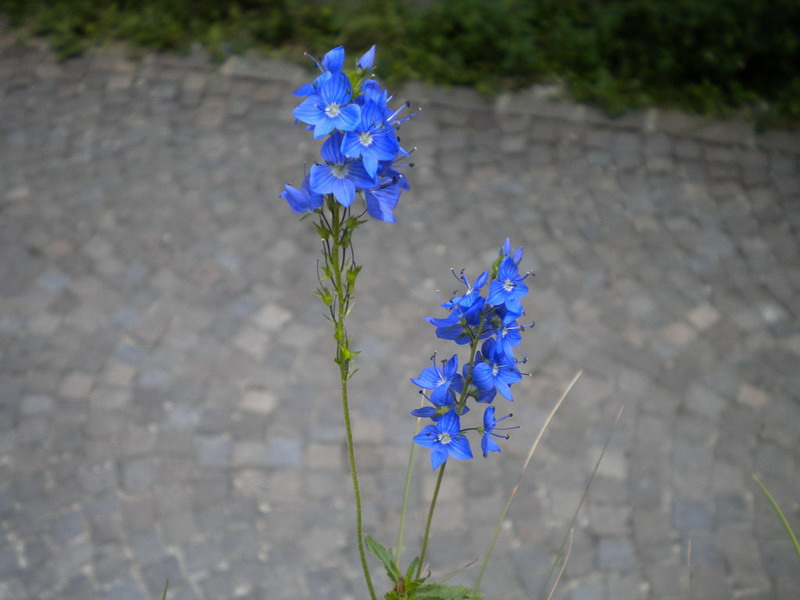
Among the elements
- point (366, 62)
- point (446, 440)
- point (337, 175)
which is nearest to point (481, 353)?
point (446, 440)

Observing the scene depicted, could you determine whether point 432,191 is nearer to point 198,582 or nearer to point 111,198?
point 111,198

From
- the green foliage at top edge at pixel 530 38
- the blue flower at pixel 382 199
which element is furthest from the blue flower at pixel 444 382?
the green foliage at top edge at pixel 530 38

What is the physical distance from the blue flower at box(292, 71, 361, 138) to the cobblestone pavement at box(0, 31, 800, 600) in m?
2.13

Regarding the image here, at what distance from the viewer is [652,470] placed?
11.4ft

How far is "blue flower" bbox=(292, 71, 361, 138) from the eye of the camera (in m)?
1.37

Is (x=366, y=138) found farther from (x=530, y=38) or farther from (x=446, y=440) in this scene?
(x=530, y=38)

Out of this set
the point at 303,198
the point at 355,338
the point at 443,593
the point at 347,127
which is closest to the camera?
the point at 347,127

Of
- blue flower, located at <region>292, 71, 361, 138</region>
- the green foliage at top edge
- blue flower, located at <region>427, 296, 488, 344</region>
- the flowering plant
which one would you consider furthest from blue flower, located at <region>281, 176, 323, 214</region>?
the green foliage at top edge

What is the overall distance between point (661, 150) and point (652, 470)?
2055 millimetres

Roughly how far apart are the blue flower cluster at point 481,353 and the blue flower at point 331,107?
1.17ft

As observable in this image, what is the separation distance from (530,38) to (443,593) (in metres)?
4.19

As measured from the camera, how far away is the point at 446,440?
5.12 ft

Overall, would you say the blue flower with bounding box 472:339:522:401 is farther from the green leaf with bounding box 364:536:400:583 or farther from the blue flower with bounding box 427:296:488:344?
the green leaf with bounding box 364:536:400:583

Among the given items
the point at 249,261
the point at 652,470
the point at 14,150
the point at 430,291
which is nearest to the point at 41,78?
the point at 14,150
